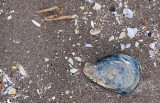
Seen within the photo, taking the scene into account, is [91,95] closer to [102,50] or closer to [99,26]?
[102,50]

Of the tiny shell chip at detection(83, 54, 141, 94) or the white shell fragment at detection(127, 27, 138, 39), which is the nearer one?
the tiny shell chip at detection(83, 54, 141, 94)

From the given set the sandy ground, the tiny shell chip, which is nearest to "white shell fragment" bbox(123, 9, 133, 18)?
the sandy ground

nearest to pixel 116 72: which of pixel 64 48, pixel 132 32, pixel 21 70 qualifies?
pixel 132 32

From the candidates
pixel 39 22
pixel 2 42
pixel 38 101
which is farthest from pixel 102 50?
pixel 2 42

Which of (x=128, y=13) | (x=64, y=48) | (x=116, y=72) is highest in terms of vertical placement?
(x=128, y=13)

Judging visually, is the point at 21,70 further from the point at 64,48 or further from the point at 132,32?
the point at 132,32

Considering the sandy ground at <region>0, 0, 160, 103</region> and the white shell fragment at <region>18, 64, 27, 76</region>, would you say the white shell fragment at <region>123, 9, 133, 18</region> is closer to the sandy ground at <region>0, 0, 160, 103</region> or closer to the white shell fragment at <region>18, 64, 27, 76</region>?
the sandy ground at <region>0, 0, 160, 103</region>
